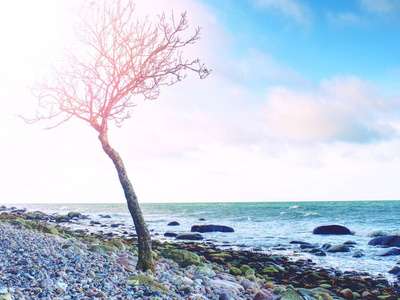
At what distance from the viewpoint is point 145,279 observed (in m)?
7.60

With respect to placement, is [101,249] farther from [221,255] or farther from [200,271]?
[221,255]

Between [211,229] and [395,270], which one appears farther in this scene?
[211,229]

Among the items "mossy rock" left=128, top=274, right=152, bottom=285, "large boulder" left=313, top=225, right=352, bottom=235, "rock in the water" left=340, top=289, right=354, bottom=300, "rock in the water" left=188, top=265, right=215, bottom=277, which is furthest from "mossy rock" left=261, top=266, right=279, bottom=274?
"large boulder" left=313, top=225, right=352, bottom=235

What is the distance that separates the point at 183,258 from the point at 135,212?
3.40 metres

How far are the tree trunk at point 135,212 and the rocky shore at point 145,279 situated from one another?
40cm

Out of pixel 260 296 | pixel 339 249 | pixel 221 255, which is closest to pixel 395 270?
pixel 339 249

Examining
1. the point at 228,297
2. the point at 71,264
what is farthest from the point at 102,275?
the point at 228,297

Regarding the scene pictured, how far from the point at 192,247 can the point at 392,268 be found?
10033 millimetres

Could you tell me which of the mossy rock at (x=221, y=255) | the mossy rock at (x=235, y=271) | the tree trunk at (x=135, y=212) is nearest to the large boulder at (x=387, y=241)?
the mossy rock at (x=221, y=255)

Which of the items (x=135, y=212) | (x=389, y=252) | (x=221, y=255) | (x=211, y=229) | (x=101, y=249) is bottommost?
(x=211, y=229)

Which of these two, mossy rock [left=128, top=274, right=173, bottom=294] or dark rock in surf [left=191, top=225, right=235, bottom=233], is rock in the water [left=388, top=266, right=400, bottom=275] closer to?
mossy rock [left=128, top=274, right=173, bottom=294]

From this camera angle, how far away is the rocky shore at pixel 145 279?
6434 millimetres

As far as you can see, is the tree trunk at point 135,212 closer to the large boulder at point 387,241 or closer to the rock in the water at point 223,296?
the rock in the water at point 223,296

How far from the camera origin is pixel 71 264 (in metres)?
8.21
